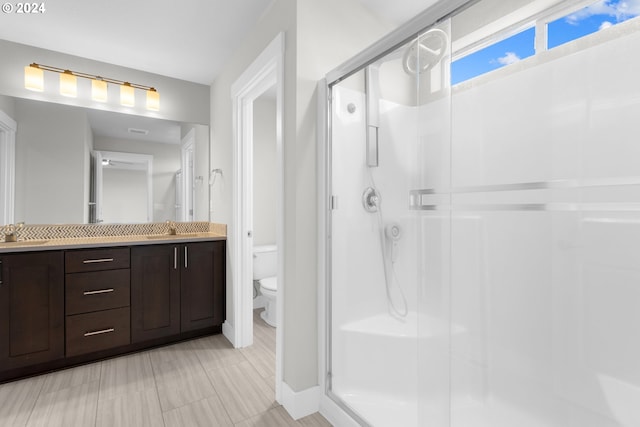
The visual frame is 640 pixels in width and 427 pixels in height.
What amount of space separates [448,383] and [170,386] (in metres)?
1.75

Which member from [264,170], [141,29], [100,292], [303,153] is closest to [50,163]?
[100,292]

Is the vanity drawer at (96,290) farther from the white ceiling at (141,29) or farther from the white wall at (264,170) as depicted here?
the white ceiling at (141,29)

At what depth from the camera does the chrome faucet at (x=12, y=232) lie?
2223 mm

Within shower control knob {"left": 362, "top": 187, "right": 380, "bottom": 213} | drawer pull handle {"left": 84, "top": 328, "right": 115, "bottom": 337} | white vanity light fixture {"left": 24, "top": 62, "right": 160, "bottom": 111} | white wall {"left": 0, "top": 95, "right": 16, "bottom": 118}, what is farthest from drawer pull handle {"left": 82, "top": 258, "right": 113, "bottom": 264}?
shower control knob {"left": 362, "top": 187, "right": 380, "bottom": 213}

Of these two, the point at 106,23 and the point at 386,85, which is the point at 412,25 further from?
the point at 106,23

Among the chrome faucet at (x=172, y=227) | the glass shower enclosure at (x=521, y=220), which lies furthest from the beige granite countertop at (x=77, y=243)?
the glass shower enclosure at (x=521, y=220)

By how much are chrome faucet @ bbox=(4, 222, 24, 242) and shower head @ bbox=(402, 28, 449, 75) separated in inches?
116

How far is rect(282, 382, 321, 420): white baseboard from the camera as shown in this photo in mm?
1672

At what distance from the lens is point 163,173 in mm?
3027

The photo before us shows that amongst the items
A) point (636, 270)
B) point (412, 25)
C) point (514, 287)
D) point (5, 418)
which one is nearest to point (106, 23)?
point (412, 25)

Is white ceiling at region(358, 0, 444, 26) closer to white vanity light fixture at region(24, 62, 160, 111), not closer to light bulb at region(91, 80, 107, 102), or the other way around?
white vanity light fixture at region(24, 62, 160, 111)

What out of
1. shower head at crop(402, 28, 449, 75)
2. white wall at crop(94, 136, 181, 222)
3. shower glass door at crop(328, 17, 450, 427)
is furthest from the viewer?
white wall at crop(94, 136, 181, 222)

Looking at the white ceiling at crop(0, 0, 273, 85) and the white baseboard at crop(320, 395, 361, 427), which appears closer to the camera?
the white baseboard at crop(320, 395, 361, 427)

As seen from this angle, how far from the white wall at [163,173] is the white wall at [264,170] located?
2.83ft
